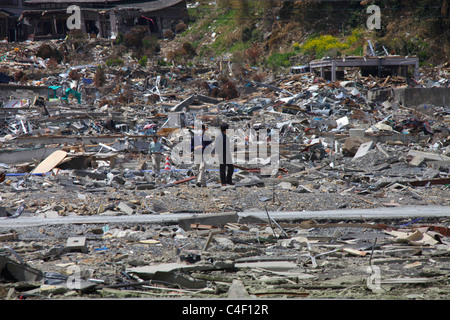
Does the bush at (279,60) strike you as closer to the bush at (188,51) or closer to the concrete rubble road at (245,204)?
the bush at (188,51)

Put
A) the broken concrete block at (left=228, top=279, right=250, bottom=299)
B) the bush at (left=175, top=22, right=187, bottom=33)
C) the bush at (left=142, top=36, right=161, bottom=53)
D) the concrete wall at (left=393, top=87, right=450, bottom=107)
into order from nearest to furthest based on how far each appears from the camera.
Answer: the broken concrete block at (left=228, top=279, right=250, bottom=299)
the concrete wall at (left=393, top=87, right=450, bottom=107)
the bush at (left=142, top=36, right=161, bottom=53)
the bush at (left=175, top=22, right=187, bottom=33)

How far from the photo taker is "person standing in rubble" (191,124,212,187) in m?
11.4

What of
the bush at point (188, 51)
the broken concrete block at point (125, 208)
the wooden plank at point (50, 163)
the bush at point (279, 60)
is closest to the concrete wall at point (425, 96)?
the bush at point (279, 60)

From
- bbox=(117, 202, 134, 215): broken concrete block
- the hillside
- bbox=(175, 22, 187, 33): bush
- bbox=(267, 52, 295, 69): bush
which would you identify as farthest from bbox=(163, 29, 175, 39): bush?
bbox=(117, 202, 134, 215): broken concrete block

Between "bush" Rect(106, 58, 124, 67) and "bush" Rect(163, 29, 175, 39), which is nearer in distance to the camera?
"bush" Rect(106, 58, 124, 67)

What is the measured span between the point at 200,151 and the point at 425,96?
12.2 m

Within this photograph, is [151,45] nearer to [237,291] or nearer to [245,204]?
[245,204]

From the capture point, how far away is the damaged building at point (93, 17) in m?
47.6

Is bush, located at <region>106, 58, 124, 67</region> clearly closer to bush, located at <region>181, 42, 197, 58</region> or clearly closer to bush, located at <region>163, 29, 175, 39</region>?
bush, located at <region>181, 42, 197, 58</region>

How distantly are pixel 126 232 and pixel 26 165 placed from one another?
7.74 meters

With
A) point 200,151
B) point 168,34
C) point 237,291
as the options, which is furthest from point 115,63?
point 237,291

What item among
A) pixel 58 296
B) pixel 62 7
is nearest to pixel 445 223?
pixel 58 296

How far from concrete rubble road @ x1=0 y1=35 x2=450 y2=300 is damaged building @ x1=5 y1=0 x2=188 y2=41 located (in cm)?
Result: 2563

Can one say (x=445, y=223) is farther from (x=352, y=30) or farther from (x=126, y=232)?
(x=352, y=30)
